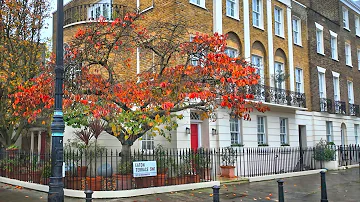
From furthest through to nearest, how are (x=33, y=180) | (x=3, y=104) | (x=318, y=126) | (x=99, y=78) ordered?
(x=318, y=126) < (x=3, y=104) < (x=33, y=180) < (x=99, y=78)

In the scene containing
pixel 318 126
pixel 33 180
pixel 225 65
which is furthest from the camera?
pixel 318 126

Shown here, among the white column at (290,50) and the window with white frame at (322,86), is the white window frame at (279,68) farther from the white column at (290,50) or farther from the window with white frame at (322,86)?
the window with white frame at (322,86)

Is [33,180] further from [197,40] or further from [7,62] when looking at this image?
[197,40]

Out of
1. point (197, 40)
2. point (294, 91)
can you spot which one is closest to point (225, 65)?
point (197, 40)

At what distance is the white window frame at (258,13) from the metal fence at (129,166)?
675 centimetres

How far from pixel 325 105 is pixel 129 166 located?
661 inches

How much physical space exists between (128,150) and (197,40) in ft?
14.1

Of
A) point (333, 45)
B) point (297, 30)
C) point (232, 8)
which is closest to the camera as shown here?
point (232, 8)

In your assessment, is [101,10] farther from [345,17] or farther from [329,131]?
[345,17]

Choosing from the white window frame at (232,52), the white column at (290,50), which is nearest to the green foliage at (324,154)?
the white column at (290,50)

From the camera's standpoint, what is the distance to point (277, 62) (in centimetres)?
2148

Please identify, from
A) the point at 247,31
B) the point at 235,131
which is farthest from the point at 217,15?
the point at 235,131

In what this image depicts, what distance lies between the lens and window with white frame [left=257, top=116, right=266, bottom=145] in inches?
770

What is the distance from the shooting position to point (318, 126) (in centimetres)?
2380
